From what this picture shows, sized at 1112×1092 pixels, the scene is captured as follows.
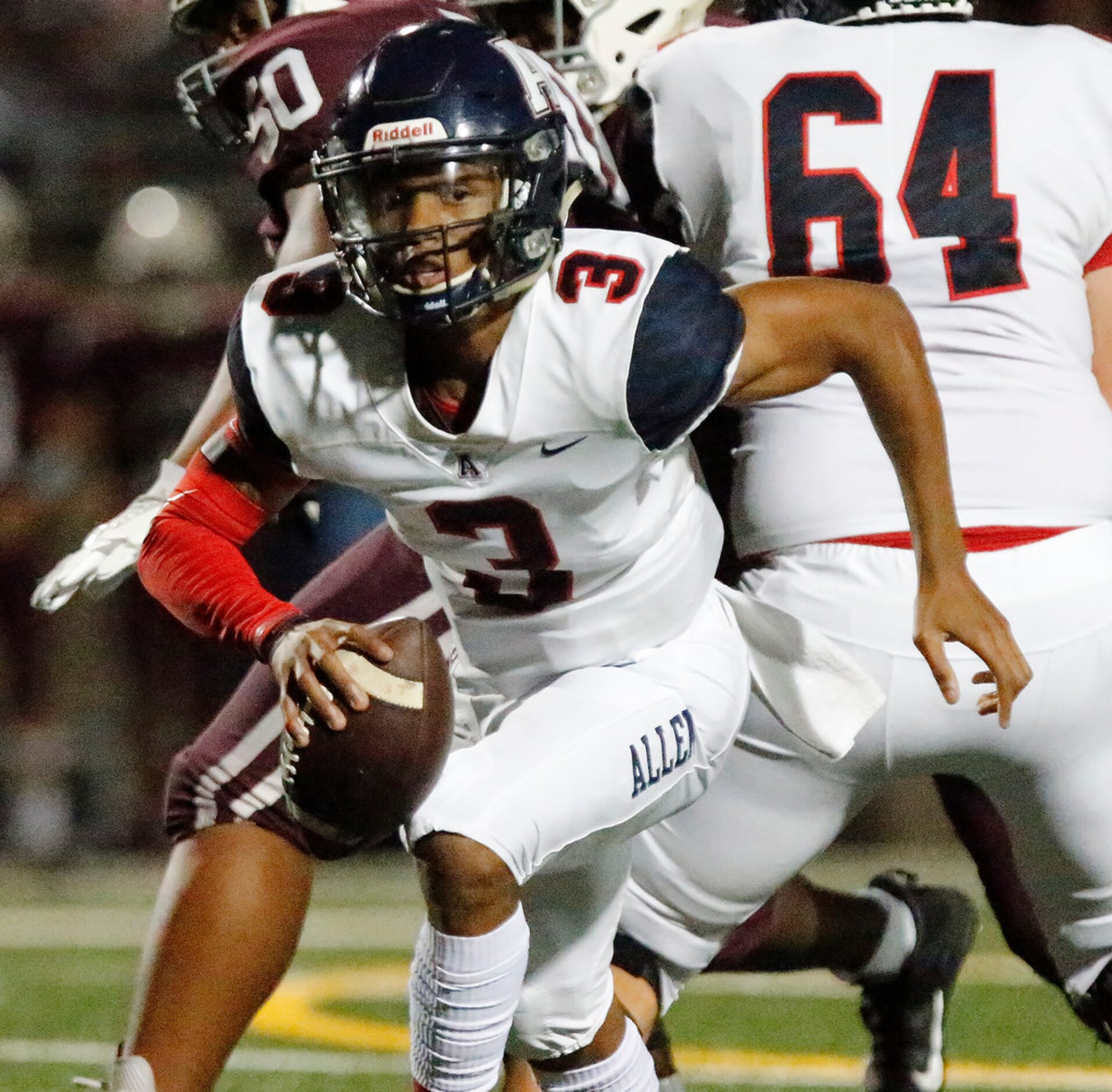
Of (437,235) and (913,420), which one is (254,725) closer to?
(437,235)

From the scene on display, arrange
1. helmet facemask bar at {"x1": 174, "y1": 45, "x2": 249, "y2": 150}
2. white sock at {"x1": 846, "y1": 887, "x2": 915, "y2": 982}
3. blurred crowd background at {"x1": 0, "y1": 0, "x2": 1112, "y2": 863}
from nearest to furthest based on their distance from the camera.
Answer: helmet facemask bar at {"x1": 174, "y1": 45, "x2": 249, "y2": 150}, white sock at {"x1": 846, "y1": 887, "x2": 915, "y2": 982}, blurred crowd background at {"x1": 0, "y1": 0, "x2": 1112, "y2": 863}

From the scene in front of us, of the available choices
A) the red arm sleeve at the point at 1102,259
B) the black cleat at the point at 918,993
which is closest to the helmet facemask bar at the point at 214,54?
the red arm sleeve at the point at 1102,259

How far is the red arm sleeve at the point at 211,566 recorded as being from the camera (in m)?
1.99

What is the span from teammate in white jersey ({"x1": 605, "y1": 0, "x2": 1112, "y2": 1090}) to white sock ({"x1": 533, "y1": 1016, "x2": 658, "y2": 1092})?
0.21 meters

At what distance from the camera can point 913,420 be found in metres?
1.94

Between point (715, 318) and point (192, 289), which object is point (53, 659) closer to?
point (192, 289)

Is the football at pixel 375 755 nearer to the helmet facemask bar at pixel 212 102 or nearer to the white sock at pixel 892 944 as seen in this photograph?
the helmet facemask bar at pixel 212 102

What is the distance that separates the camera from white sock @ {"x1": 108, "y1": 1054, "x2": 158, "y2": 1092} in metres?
2.27

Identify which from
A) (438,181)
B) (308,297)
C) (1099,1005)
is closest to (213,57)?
(308,297)

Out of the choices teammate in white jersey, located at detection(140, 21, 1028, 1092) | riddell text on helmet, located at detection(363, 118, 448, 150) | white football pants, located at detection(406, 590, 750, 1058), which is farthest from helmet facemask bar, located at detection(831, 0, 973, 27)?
white football pants, located at detection(406, 590, 750, 1058)

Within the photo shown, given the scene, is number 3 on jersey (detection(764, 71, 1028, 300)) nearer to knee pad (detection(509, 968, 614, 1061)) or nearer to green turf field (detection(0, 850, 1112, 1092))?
knee pad (detection(509, 968, 614, 1061))

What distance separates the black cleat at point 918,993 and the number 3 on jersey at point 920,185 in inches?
45.4

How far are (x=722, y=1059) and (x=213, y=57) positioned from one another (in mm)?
1852

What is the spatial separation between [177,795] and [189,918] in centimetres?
18
